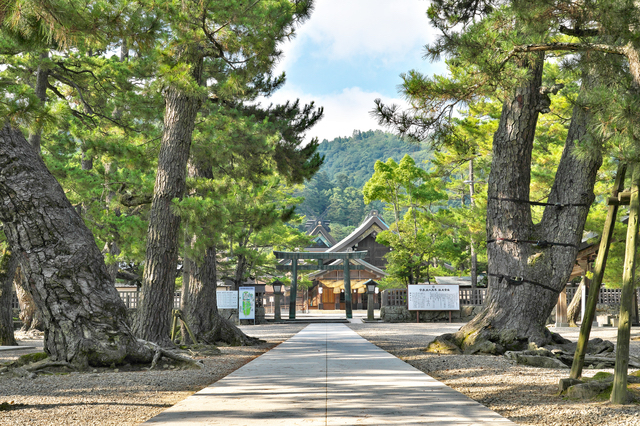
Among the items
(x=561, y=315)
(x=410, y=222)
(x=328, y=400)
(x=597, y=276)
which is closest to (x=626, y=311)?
(x=597, y=276)

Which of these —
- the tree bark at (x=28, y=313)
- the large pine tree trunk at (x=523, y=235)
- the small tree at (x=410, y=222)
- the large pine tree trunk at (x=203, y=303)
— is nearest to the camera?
the large pine tree trunk at (x=523, y=235)

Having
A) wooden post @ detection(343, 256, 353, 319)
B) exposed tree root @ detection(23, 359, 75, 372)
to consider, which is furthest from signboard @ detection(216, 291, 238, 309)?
exposed tree root @ detection(23, 359, 75, 372)

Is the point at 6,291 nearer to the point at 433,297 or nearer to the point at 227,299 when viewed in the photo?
the point at 227,299

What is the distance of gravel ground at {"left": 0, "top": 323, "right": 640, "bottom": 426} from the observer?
3514 millimetres

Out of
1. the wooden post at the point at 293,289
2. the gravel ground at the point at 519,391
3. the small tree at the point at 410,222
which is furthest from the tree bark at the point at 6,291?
the small tree at the point at 410,222

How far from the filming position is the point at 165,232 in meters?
7.91

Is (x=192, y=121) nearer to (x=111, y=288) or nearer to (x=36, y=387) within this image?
(x=111, y=288)

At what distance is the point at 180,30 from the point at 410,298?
15197 mm

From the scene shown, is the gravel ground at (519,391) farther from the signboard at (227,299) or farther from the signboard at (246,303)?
the signboard at (227,299)

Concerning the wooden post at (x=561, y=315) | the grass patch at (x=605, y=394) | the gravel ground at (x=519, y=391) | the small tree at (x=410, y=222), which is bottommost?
the wooden post at (x=561, y=315)

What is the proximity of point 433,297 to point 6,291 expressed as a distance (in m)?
14.9

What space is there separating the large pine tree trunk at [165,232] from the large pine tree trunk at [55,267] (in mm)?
1777

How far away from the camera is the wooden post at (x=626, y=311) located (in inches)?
147

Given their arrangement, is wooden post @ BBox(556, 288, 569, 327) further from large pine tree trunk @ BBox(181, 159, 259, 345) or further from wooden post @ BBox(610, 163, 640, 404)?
wooden post @ BBox(610, 163, 640, 404)
